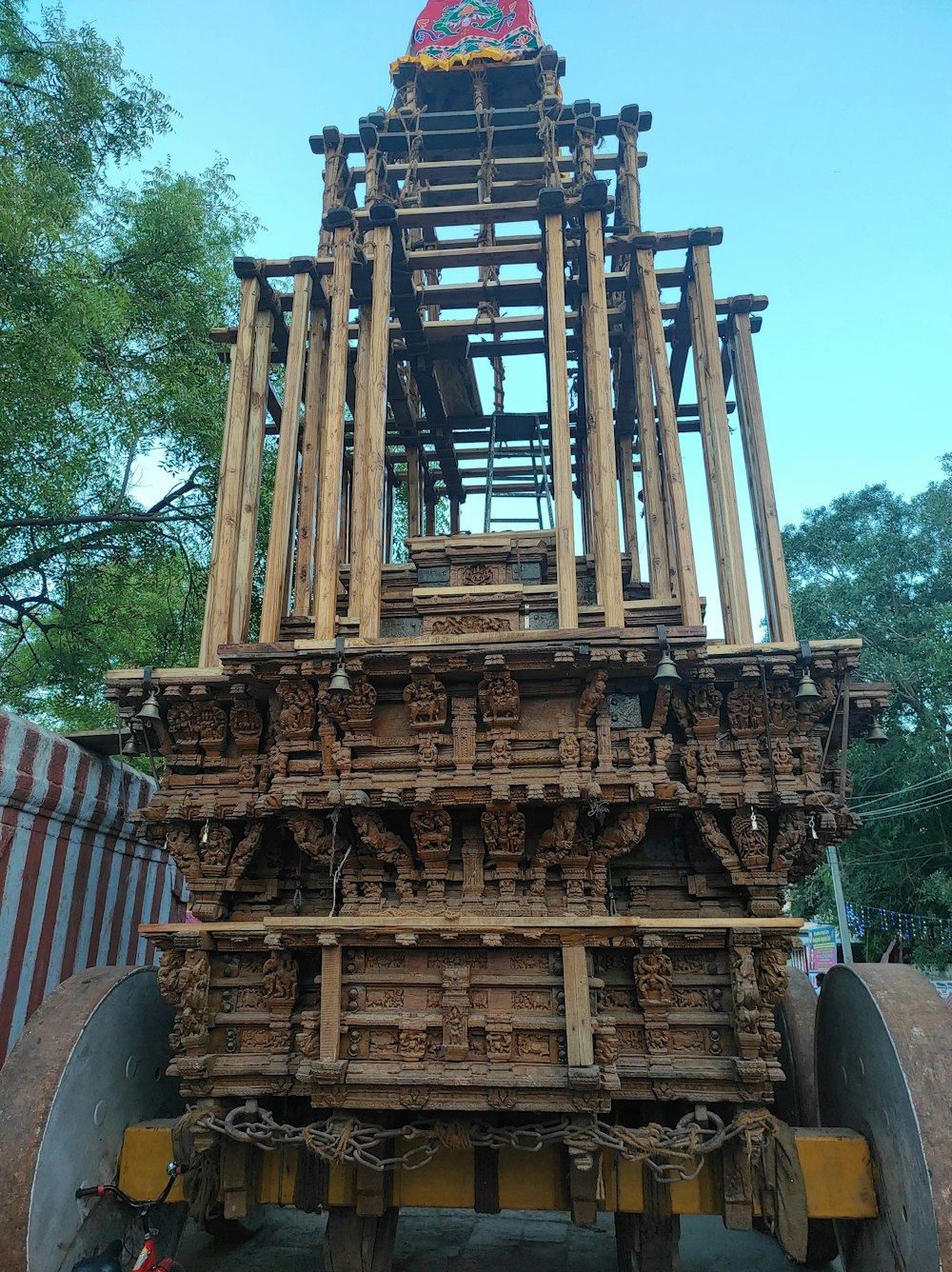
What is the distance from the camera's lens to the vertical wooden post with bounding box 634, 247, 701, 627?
20.3ft

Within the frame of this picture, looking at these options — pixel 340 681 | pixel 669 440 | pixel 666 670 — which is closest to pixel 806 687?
pixel 666 670

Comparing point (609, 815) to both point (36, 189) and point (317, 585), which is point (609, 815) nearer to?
point (317, 585)

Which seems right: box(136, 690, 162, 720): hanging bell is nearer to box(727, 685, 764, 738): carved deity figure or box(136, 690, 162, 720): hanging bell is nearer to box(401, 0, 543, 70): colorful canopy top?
box(727, 685, 764, 738): carved deity figure

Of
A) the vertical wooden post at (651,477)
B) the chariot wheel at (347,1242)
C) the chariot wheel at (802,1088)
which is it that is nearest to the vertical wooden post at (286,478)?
the vertical wooden post at (651,477)

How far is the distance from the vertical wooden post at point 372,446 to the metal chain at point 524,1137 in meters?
2.99

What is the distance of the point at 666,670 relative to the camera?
517 centimetres

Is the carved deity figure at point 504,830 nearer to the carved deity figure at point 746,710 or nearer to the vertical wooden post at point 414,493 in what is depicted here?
the carved deity figure at point 746,710

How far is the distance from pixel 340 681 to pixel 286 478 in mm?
2335

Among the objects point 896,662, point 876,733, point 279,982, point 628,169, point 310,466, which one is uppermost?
point 628,169

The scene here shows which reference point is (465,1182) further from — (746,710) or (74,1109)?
(746,710)

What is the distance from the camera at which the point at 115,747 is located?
8.51 m

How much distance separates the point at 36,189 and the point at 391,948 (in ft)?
33.0

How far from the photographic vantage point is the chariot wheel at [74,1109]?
455 centimetres

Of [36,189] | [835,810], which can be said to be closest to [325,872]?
[835,810]
